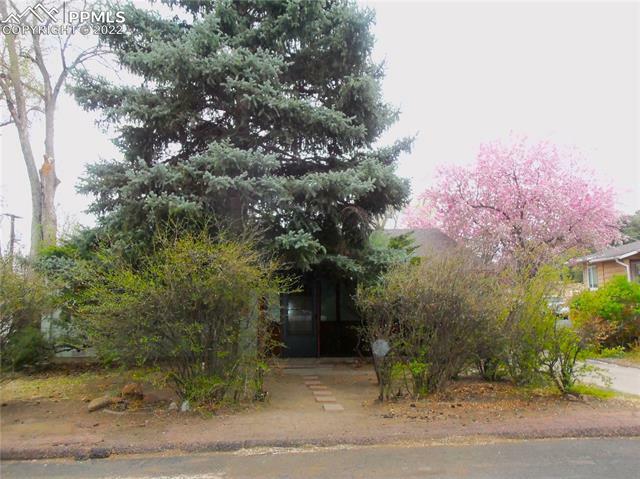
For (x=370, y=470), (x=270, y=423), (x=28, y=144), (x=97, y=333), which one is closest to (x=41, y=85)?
(x=28, y=144)

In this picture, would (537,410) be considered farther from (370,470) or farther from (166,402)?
(166,402)

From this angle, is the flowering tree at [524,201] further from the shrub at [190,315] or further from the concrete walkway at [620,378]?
the shrub at [190,315]

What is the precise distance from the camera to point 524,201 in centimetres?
1603

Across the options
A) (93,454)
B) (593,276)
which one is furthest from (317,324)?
(593,276)

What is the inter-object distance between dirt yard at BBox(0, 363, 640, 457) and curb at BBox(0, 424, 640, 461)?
1cm

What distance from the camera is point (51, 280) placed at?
884 centimetres

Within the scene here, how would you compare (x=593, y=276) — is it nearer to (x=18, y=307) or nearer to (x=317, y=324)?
(x=317, y=324)

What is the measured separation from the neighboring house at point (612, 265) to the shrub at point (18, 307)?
18130 mm

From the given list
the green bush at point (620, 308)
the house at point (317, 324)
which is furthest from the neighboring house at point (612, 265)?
the house at point (317, 324)

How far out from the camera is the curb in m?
5.29

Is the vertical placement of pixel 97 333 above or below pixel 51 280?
below

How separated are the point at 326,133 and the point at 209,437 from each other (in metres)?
6.09

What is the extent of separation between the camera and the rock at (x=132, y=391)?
755 cm

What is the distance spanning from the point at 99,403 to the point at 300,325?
666cm
